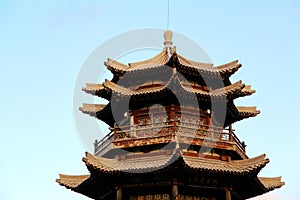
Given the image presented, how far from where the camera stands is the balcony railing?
22672mm

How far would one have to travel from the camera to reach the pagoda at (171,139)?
22219mm

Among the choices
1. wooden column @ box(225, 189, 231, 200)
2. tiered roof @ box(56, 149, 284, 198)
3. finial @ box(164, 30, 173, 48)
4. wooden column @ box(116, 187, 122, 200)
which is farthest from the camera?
finial @ box(164, 30, 173, 48)

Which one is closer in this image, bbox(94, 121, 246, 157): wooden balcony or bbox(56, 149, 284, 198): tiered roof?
bbox(56, 149, 284, 198): tiered roof

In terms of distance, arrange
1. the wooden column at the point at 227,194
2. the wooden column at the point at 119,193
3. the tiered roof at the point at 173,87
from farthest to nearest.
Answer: the tiered roof at the point at 173,87, the wooden column at the point at 227,194, the wooden column at the point at 119,193

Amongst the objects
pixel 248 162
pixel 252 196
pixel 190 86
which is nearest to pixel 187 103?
pixel 190 86

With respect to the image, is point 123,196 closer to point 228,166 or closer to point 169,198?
point 169,198

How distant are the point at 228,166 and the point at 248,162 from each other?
95 cm

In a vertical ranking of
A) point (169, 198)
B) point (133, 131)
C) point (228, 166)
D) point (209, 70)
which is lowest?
point (169, 198)

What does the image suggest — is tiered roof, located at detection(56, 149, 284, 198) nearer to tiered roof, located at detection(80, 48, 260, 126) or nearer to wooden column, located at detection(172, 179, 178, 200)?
wooden column, located at detection(172, 179, 178, 200)

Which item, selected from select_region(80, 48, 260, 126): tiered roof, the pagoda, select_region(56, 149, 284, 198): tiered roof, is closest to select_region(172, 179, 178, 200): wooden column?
the pagoda

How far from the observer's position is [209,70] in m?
24.9

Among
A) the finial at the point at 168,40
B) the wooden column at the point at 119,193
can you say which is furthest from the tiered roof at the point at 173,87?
the wooden column at the point at 119,193

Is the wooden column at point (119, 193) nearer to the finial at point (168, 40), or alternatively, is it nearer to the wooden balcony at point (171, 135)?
the wooden balcony at point (171, 135)

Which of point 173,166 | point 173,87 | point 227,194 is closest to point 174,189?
point 173,166
